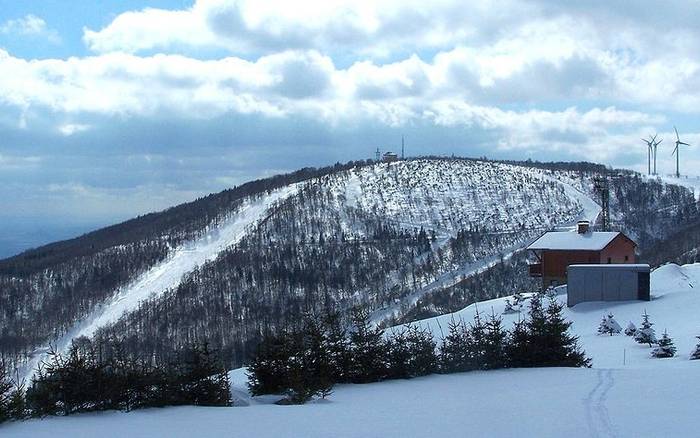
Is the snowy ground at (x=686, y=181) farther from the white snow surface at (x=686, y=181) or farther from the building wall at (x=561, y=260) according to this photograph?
the building wall at (x=561, y=260)

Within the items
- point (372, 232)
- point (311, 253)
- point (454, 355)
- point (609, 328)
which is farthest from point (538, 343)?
point (372, 232)

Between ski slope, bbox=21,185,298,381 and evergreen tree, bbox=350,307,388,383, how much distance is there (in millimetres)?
70313

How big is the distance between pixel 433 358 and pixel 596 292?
2116cm

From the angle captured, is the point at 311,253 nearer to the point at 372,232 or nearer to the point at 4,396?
the point at 372,232

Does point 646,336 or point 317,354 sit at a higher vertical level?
point 317,354

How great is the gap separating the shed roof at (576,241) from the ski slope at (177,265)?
55.0 meters

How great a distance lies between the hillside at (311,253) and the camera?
304 feet

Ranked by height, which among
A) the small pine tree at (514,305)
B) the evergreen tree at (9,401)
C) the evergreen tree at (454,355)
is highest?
the evergreen tree at (9,401)

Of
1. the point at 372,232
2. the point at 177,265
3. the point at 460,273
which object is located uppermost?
the point at 372,232

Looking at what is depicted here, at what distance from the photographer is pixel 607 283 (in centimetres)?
3509

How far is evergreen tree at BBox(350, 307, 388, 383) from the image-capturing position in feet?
52.0

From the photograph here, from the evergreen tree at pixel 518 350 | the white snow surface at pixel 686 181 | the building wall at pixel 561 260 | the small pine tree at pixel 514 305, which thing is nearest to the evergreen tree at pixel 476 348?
the evergreen tree at pixel 518 350

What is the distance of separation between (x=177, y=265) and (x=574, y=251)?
80.4 meters

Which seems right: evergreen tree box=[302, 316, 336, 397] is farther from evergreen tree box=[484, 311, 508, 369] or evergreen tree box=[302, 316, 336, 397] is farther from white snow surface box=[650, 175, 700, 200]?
white snow surface box=[650, 175, 700, 200]
